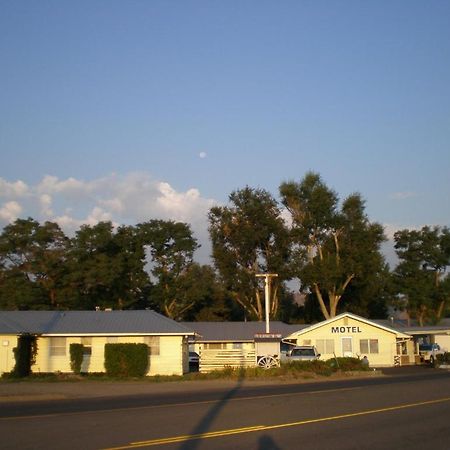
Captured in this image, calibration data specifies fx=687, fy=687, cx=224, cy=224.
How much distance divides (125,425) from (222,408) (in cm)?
456

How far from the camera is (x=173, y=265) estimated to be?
7850cm

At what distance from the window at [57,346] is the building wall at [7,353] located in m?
2.38

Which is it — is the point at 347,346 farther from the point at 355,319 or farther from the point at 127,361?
the point at 127,361

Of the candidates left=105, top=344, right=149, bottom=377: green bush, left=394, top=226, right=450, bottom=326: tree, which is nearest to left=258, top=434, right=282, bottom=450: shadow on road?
left=105, top=344, right=149, bottom=377: green bush

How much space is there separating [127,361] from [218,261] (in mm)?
33933

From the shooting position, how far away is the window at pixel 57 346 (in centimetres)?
4166

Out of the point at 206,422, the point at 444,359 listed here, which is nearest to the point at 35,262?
the point at 444,359

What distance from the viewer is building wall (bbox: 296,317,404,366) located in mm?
53406

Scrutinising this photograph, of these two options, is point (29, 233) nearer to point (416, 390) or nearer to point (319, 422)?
point (416, 390)

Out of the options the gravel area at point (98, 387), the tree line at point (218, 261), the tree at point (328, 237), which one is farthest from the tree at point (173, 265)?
the gravel area at point (98, 387)

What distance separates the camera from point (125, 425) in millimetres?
15945

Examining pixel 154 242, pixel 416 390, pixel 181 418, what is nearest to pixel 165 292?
pixel 154 242

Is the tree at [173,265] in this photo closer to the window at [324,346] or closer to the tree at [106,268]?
the tree at [106,268]

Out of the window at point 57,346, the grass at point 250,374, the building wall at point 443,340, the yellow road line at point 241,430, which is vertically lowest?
the yellow road line at point 241,430
